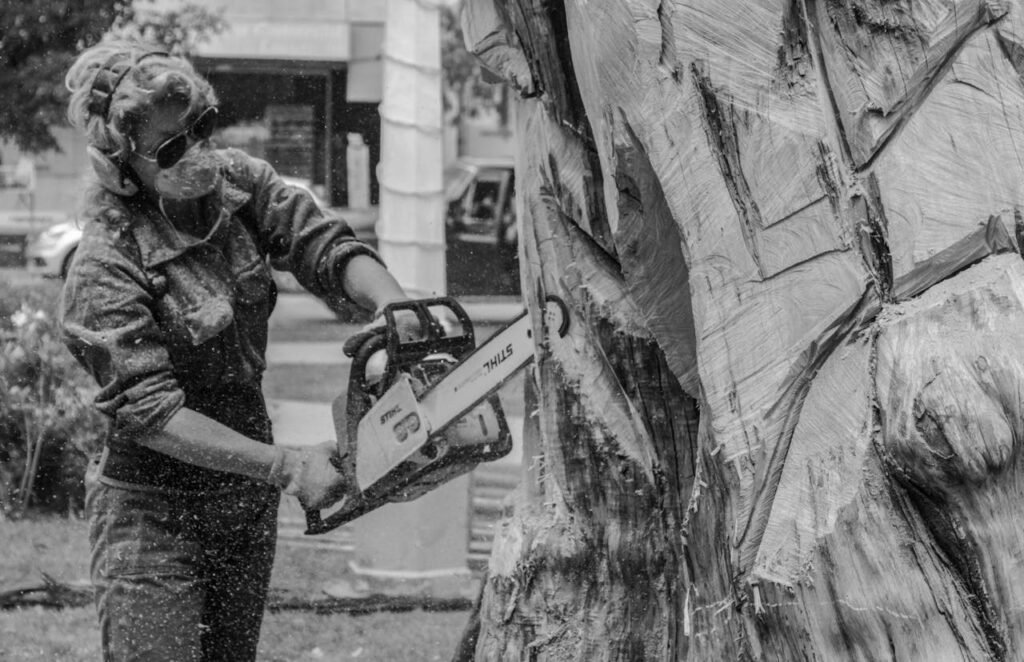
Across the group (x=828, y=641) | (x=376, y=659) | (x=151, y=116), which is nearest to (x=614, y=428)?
(x=828, y=641)

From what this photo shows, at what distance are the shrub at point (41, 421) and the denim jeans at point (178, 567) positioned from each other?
299 cm

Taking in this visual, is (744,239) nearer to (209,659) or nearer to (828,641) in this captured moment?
(828,641)

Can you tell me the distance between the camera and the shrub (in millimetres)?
5445

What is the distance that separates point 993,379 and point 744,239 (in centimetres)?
37

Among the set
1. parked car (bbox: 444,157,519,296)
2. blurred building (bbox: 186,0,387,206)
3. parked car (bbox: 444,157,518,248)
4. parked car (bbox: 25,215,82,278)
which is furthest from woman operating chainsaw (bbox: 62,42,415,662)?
parked car (bbox: 444,157,518,248)

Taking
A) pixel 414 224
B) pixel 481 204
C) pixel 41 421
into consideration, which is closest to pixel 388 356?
pixel 414 224

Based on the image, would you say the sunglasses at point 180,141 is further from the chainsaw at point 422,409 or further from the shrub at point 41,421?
the shrub at point 41,421

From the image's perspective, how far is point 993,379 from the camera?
4.53 ft

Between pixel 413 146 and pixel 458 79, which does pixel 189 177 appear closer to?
pixel 413 146

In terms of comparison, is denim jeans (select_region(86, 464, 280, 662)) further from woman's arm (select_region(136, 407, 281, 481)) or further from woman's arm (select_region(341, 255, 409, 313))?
woman's arm (select_region(341, 255, 409, 313))

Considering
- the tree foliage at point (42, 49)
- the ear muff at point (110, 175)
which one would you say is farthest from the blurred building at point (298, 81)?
the ear muff at point (110, 175)

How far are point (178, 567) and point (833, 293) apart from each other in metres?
1.46

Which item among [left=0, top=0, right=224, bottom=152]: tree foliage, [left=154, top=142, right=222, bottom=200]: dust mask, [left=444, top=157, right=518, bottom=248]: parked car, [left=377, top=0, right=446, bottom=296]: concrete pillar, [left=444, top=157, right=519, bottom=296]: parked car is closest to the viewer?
[left=154, top=142, right=222, bottom=200]: dust mask

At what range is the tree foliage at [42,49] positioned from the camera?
237 inches
